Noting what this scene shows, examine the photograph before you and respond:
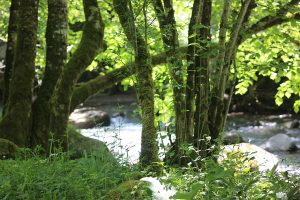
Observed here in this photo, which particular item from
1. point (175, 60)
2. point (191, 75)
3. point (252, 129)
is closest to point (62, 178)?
point (175, 60)

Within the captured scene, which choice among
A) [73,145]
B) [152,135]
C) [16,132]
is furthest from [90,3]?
[73,145]

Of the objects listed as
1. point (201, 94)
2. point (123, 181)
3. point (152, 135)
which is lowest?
point (123, 181)

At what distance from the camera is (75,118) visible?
1788 cm

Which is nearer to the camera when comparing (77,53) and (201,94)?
(201,94)

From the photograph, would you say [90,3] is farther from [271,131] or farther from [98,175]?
[271,131]

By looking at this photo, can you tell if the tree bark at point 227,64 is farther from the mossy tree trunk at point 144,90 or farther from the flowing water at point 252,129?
the flowing water at point 252,129

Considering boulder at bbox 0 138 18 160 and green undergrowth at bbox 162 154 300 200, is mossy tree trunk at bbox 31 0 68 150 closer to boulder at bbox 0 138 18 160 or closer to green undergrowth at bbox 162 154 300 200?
boulder at bbox 0 138 18 160


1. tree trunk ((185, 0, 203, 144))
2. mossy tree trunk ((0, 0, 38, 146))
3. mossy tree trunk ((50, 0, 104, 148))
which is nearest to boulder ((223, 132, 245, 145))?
tree trunk ((185, 0, 203, 144))

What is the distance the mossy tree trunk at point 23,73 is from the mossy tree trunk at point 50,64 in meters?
0.20

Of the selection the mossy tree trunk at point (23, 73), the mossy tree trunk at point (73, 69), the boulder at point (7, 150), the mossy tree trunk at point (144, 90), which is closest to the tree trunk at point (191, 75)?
the mossy tree trunk at point (144, 90)

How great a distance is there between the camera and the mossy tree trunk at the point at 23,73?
6.20m

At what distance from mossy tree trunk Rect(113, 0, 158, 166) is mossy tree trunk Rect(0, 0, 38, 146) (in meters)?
2.49

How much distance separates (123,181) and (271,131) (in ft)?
43.0

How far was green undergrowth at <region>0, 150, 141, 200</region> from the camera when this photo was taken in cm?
319
